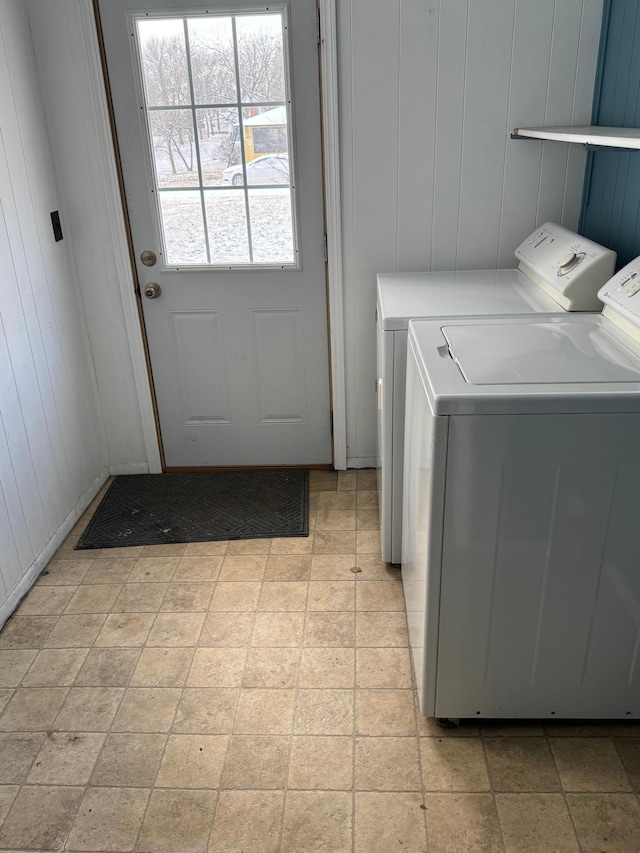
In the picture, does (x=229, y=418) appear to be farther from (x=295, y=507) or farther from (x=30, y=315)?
(x=30, y=315)

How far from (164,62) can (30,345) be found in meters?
1.21

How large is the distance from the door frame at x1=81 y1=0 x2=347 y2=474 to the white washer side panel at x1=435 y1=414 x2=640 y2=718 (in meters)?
1.57

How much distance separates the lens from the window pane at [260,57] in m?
2.60

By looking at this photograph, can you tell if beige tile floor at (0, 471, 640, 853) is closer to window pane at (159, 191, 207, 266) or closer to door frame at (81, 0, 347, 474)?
door frame at (81, 0, 347, 474)

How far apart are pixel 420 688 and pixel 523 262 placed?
1652 mm

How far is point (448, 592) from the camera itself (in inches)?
65.9

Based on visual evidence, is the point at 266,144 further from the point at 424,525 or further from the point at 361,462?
the point at 424,525

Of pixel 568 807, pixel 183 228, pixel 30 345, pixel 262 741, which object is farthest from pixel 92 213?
pixel 568 807

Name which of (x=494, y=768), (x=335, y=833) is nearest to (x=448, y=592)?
(x=494, y=768)

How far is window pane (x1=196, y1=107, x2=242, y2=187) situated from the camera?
8.92ft

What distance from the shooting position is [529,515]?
5.20 feet

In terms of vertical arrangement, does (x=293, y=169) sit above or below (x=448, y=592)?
above

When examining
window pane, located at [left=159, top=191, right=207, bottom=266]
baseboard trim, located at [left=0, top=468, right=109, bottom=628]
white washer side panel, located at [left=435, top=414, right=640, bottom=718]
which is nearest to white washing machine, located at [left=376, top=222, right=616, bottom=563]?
white washer side panel, located at [left=435, top=414, right=640, bottom=718]

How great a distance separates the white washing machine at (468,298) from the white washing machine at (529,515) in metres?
0.19
